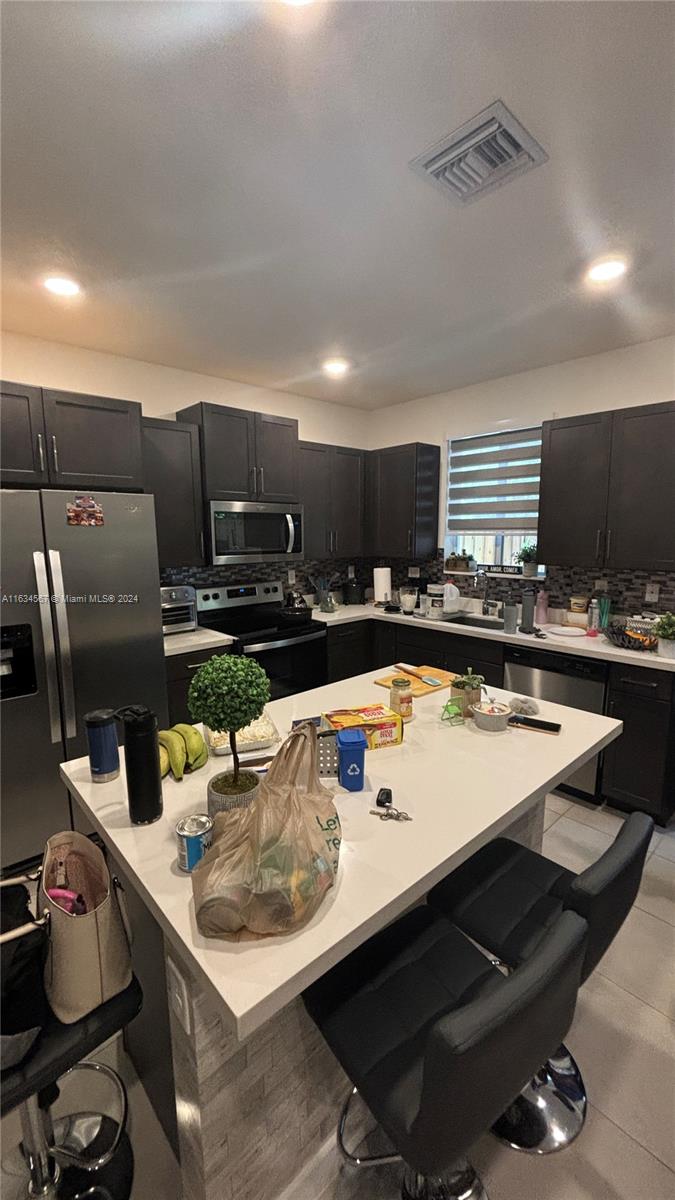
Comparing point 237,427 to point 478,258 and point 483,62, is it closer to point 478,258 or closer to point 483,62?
point 478,258

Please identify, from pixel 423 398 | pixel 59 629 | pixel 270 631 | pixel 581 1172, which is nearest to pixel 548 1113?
pixel 581 1172

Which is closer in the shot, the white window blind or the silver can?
the silver can

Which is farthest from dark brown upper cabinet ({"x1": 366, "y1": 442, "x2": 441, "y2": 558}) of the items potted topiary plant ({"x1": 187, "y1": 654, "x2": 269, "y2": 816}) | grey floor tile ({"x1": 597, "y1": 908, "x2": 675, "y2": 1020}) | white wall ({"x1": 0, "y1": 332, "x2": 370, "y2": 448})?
potted topiary plant ({"x1": 187, "y1": 654, "x2": 269, "y2": 816})

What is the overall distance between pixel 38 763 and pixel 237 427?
7.58 ft

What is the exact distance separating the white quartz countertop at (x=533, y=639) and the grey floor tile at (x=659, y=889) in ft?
3.10

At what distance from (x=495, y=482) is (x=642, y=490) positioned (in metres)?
1.20

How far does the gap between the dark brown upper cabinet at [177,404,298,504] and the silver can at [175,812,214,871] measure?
258 cm

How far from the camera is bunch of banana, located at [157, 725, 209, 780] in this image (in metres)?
1.34

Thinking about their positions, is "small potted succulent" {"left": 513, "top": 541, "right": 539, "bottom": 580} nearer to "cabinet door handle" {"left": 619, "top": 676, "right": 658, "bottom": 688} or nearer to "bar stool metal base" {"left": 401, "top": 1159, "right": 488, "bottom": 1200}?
"cabinet door handle" {"left": 619, "top": 676, "right": 658, "bottom": 688}

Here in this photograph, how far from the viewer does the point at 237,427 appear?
333cm

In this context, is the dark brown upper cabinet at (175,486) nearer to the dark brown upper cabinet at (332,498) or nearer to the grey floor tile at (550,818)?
the dark brown upper cabinet at (332,498)

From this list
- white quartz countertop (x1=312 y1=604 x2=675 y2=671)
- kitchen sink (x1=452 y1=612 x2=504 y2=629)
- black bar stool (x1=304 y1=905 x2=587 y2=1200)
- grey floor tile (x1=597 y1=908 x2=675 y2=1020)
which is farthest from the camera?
kitchen sink (x1=452 y1=612 x2=504 y2=629)

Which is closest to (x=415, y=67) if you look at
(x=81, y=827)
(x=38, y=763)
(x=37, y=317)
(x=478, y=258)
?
(x=478, y=258)

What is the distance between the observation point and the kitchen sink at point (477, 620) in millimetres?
3553
